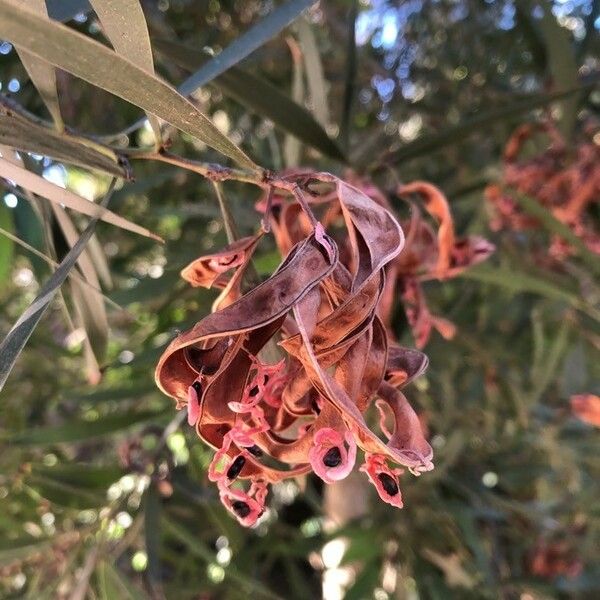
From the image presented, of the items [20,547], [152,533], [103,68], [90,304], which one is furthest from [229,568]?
[103,68]

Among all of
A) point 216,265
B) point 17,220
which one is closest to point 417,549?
point 17,220

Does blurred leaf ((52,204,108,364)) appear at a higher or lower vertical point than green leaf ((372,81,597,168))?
lower

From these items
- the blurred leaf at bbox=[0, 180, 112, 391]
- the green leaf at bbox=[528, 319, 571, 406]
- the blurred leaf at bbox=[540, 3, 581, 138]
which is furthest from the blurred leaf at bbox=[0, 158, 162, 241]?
the green leaf at bbox=[528, 319, 571, 406]

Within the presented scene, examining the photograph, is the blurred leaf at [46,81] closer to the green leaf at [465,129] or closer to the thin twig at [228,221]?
the thin twig at [228,221]

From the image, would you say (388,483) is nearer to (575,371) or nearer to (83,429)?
(83,429)

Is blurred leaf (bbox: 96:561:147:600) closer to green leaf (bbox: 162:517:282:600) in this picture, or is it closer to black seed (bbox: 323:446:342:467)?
green leaf (bbox: 162:517:282:600)

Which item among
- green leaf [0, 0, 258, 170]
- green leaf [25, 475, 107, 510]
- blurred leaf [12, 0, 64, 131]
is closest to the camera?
green leaf [0, 0, 258, 170]
